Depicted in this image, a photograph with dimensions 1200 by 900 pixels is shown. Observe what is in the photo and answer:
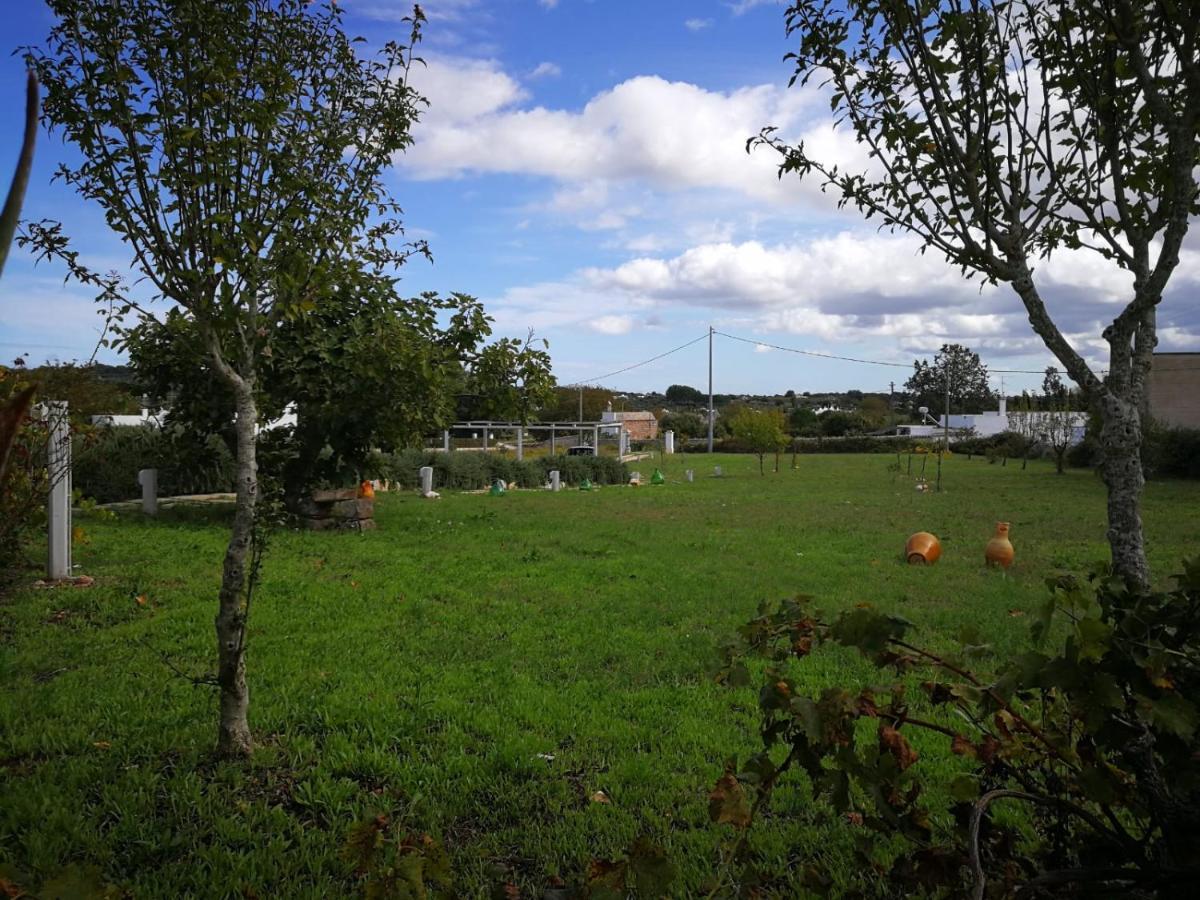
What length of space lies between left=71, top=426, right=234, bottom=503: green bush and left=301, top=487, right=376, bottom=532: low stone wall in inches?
75.5

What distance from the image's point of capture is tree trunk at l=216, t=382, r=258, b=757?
326 centimetres

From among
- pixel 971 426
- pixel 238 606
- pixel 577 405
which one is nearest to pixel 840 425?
pixel 971 426

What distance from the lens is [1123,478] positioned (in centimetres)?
215

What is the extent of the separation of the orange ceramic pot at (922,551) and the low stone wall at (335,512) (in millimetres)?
7158

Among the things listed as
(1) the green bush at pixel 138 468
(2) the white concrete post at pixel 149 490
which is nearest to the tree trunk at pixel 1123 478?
(1) the green bush at pixel 138 468

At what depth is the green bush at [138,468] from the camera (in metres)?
12.9

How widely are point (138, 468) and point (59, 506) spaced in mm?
7838

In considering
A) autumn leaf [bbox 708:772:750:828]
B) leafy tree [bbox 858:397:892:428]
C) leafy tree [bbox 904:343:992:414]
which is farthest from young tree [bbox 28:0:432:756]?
leafy tree [bbox 904:343:992:414]

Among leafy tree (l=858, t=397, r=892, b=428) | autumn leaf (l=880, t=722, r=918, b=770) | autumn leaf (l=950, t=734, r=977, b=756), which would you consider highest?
leafy tree (l=858, t=397, r=892, b=428)

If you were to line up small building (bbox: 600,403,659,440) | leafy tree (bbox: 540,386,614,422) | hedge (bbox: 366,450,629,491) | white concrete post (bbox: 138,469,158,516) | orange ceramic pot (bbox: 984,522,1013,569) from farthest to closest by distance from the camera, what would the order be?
leafy tree (bbox: 540,386,614,422) → small building (bbox: 600,403,659,440) → hedge (bbox: 366,450,629,491) → white concrete post (bbox: 138,469,158,516) → orange ceramic pot (bbox: 984,522,1013,569)

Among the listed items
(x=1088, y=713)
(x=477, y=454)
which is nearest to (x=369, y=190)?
(x=1088, y=713)

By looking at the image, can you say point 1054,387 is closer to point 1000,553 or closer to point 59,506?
point 1000,553

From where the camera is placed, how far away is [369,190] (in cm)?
375

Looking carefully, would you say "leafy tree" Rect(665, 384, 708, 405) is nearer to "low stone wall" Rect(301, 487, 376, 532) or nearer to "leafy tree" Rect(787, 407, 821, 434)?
"leafy tree" Rect(787, 407, 821, 434)
